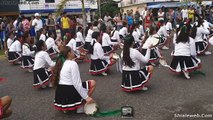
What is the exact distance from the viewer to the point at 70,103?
17.7 ft

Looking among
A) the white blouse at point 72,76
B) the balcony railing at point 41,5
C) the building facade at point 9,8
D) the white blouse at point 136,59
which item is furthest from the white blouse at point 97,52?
the balcony railing at point 41,5

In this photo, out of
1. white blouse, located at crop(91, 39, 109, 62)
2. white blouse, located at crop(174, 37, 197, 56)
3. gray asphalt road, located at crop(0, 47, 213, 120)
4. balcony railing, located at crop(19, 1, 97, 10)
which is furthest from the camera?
balcony railing, located at crop(19, 1, 97, 10)

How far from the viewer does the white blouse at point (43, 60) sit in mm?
7284

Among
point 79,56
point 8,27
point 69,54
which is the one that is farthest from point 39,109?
point 8,27

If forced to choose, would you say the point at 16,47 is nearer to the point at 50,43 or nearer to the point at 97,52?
the point at 50,43

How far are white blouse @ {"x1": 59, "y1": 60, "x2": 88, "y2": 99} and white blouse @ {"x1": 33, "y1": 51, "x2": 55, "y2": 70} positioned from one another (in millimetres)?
1949

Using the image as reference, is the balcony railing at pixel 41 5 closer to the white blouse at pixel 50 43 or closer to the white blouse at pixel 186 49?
the white blouse at pixel 50 43

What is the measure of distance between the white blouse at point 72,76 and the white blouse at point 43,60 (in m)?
1.95

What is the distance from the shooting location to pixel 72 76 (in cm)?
529

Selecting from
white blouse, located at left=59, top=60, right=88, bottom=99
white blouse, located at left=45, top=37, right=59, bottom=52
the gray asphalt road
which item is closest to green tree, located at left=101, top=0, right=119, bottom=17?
white blouse, located at left=45, top=37, right=59, bottom=52

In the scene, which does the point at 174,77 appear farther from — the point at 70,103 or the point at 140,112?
the point at 70,103

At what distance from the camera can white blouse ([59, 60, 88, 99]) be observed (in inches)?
208

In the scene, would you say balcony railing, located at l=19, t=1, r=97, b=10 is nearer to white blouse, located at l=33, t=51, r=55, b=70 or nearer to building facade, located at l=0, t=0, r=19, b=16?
building facade, located at l=0, t=0, r=19, b=16

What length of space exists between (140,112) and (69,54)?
5.82ft
